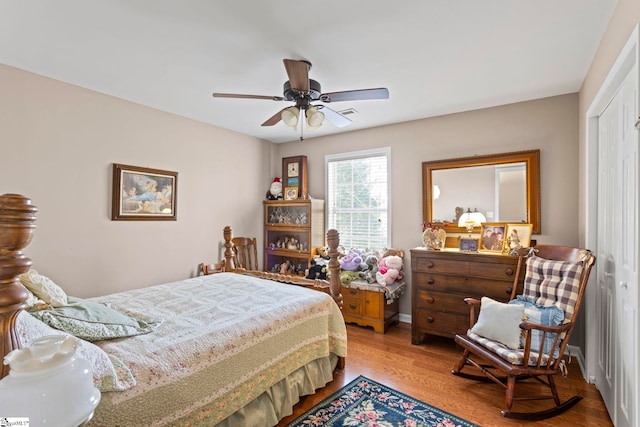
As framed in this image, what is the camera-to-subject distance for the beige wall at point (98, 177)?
2.61m

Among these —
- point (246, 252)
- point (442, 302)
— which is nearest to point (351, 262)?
point (442, 302)

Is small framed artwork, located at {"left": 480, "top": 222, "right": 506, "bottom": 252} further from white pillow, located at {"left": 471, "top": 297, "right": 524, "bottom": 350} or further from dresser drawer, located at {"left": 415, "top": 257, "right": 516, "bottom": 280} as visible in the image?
white pillow, located at {"left": 471, "top": 297, "right": 524, "bottom": 350}

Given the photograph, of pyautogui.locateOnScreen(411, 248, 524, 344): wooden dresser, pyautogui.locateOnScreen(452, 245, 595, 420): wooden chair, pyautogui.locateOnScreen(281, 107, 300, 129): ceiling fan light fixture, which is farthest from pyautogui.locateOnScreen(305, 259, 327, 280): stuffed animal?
pyautogui.locateOnScreen(281, 107, 300, 129): ceiling fan light fixture

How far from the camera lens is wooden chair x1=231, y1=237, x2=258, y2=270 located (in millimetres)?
4468

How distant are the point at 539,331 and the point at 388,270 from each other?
1.66 metres

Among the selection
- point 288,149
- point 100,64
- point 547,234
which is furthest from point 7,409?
point 288,149

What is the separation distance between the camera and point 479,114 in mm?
3467

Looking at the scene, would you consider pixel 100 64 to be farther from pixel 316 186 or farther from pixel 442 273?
pixel 442 273

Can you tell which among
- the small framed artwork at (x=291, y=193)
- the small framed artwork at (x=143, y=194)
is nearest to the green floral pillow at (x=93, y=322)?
the small framed artwork at (x=143, y=194)

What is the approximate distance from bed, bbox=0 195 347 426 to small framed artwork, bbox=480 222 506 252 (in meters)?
1.69

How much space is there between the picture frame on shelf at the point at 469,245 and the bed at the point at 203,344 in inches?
57.0

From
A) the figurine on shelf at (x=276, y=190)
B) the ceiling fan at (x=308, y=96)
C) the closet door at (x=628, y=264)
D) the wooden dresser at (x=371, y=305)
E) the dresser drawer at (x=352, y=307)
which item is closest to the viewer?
the closet door at (x=628, y=264)

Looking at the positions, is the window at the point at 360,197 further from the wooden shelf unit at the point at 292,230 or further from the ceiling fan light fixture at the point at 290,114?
the ceiling fan light fixture at the point at 290,114

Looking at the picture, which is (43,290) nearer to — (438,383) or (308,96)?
(308,96)
